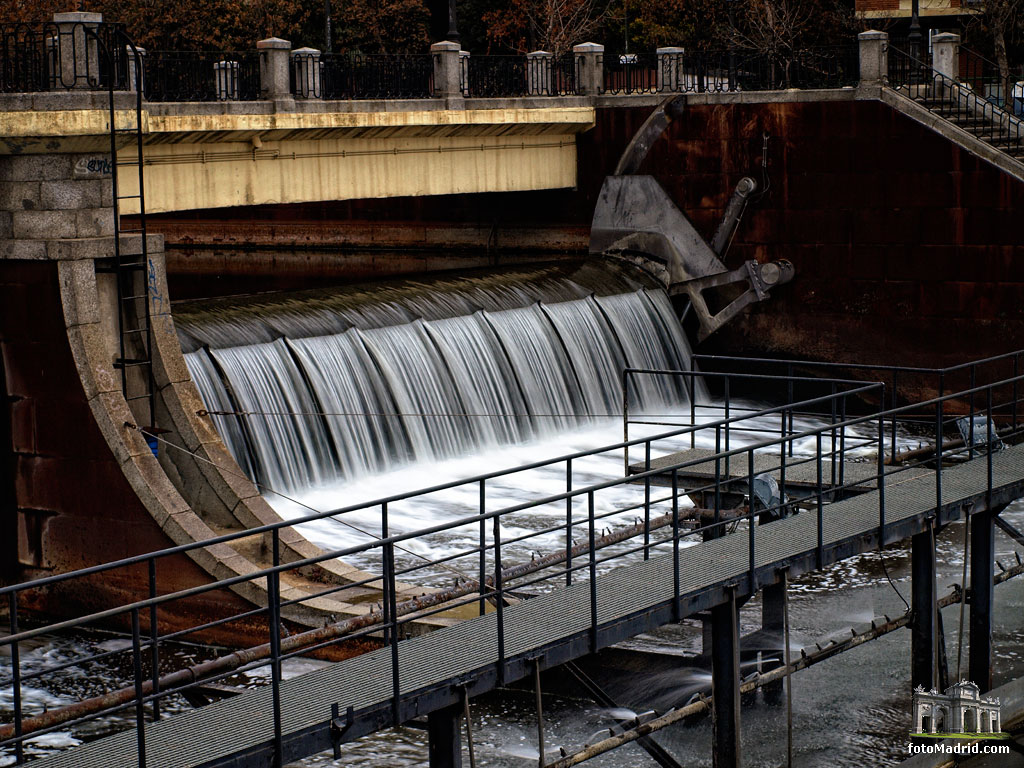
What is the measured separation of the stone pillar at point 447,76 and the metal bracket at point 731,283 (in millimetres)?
5394

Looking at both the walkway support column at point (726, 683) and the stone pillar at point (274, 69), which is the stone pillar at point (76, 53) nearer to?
the stone pillar at point (274, 69)

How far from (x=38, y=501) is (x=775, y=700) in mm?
8286

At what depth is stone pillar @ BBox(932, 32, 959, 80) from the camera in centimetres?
2986

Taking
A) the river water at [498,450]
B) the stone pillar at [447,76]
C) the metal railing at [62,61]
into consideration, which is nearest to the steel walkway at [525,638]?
the river water at [498,450]

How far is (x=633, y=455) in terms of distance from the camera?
78.9 ft

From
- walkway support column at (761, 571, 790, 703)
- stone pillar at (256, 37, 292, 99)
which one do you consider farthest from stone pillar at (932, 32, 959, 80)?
walkway support column at (761, 571, 790, 703)

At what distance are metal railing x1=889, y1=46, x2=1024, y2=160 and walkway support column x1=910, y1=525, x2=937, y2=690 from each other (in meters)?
Answer: 16.0

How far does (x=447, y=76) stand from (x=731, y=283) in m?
6.36

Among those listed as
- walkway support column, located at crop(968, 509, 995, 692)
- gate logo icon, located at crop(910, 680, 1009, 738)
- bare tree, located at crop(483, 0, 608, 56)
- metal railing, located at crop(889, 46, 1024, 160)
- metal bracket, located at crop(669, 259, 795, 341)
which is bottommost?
gate logo icon, located at crop(910, 680, 1009, 738)

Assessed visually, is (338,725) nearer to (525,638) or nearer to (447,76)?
(525,638)

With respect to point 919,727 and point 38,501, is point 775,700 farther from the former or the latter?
point 38,501

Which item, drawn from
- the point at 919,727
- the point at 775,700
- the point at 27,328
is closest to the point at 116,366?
the point at 27,328

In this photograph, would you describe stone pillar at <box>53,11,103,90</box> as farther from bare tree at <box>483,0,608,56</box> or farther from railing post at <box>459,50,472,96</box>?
bare tree at <box>483,0,608,56</box>

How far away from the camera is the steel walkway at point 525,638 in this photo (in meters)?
8.78
